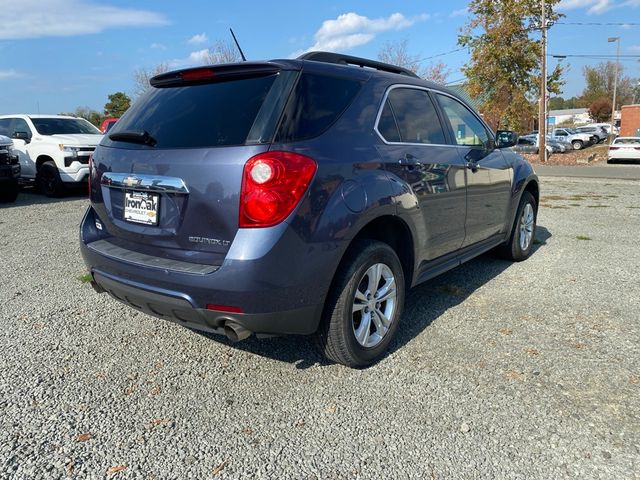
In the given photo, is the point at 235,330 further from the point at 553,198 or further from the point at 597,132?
the point at 597,132

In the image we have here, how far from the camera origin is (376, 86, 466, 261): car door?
3.20m

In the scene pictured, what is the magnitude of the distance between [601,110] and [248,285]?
76.0 metres

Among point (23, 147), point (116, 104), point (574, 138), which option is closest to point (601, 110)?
point (574, 138)

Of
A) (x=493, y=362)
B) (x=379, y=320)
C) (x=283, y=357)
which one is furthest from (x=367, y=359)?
(x=493, y=362)

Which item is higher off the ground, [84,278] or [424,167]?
[424,167]

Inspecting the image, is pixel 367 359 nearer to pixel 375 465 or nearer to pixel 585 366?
pixel 375 465

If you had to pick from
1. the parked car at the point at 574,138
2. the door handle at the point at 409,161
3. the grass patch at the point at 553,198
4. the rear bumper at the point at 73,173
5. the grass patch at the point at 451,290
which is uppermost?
the door handle at the point at 409,161

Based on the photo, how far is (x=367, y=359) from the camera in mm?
3047

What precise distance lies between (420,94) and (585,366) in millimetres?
2184

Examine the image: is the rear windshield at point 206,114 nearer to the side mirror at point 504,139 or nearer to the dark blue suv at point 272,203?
the dark blue suv at point 272,203

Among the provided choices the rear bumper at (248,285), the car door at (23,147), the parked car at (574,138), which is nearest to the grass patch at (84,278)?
the rear bumper at (248,285)

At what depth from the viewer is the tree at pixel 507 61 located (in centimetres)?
2620

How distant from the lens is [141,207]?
280 cm

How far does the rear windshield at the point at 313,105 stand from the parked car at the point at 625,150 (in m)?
26.1
